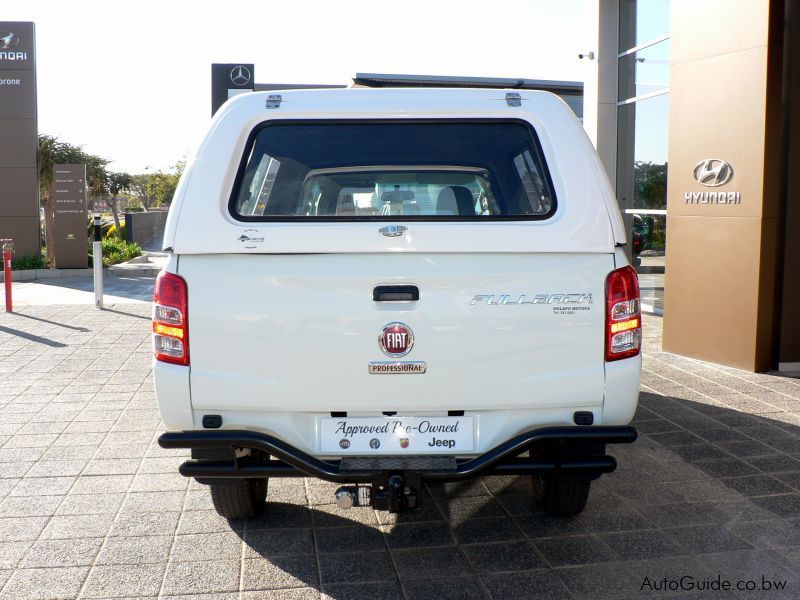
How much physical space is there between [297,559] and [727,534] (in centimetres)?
198

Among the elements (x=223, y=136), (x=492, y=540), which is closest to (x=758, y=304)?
(x=492, y=540)

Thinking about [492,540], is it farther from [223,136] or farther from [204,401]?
[223,136]

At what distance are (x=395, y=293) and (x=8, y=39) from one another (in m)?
18.6

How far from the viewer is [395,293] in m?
3.31

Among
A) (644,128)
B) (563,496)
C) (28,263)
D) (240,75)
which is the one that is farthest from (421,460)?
(28,263)

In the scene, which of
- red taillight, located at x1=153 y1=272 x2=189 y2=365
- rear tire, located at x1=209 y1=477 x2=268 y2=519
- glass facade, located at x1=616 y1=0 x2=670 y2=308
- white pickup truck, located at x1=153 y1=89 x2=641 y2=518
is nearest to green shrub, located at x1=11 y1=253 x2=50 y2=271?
glass facade, located at x1=616 y1=0 x2=670 y2=308

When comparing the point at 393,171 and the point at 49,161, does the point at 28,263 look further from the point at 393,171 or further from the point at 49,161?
the point at 393,171

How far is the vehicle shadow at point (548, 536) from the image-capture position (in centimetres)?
354

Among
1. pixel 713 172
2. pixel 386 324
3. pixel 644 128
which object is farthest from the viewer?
pixel 644 128

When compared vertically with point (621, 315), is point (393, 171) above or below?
above

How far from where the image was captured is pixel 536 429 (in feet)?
11.0

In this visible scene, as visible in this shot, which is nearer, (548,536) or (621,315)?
(621,315)

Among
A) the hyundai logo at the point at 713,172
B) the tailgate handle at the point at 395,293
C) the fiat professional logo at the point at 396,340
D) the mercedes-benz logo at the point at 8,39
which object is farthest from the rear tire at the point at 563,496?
the mercedes-benz logo at the point at 8,39

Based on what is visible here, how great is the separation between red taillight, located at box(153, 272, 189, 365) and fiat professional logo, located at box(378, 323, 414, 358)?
0.75m
